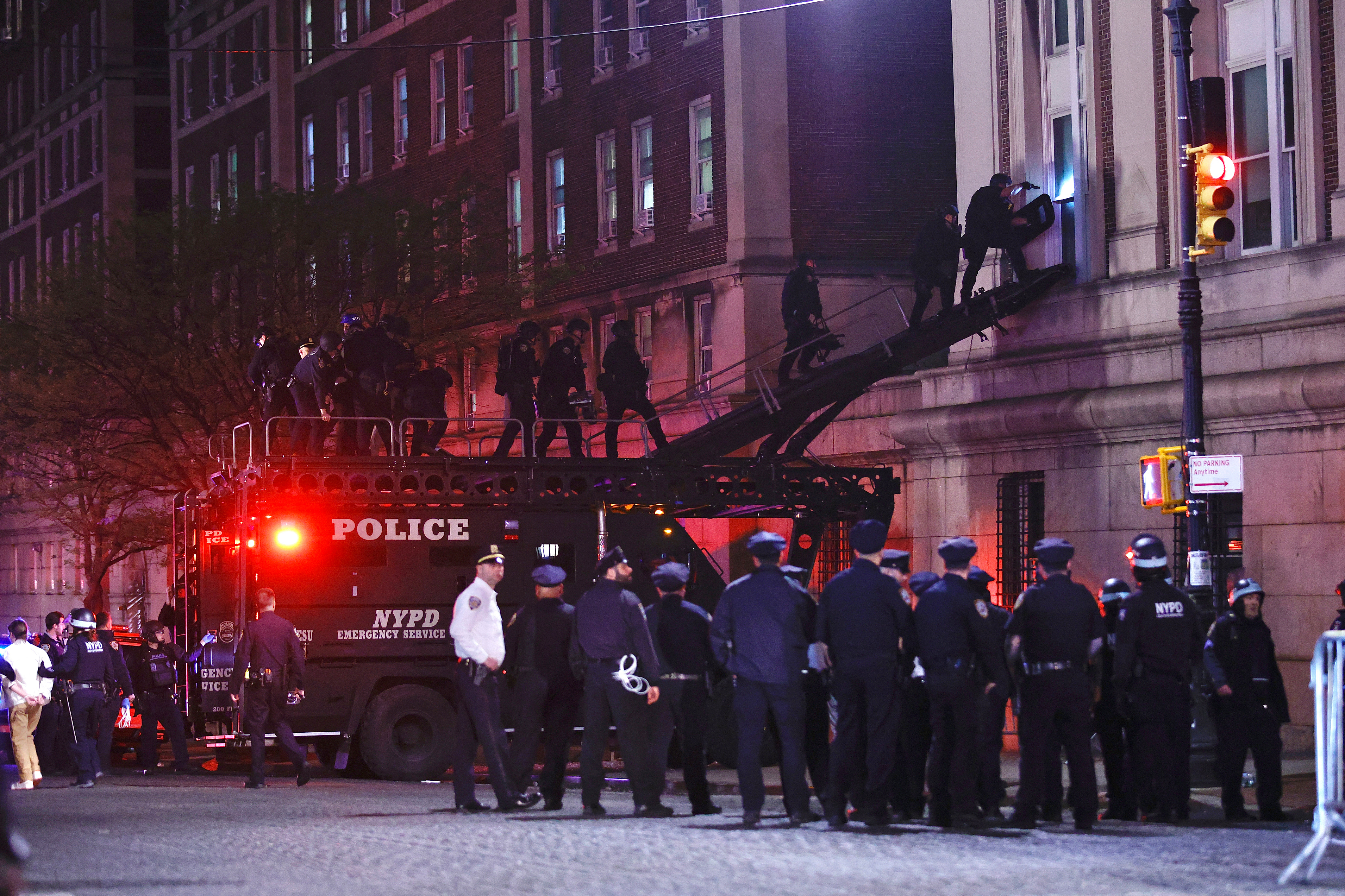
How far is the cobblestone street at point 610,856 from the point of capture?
1044 centimetres

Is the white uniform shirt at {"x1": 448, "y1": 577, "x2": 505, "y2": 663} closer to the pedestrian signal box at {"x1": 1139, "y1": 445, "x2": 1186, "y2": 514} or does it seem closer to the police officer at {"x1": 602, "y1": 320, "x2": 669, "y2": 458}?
the pedestrian signal box at {"x1": 1139, "y1": 445, "x2": 1186, "y2": 514}

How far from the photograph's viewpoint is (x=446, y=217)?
3781 cm

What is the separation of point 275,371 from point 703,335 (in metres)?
12.4

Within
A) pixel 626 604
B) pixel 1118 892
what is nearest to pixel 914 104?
pixel 626 604

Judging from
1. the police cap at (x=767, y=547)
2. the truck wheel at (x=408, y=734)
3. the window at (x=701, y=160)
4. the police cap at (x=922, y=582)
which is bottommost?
the truck wheel at (x=408, y=734)

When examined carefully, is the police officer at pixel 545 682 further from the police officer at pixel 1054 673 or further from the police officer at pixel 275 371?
the police officer at pixel 275 371

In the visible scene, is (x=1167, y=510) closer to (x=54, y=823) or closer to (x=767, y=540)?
(x=767, y=540)

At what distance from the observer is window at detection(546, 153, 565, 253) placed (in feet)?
128

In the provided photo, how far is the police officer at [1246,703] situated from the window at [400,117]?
3249cm

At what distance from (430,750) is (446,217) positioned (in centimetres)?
1927

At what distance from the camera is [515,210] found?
132 ft

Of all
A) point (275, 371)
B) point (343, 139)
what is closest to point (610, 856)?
point (275, 371)

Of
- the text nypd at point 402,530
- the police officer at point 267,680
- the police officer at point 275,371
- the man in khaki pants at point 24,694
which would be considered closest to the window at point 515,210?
the police officer at point 275,371

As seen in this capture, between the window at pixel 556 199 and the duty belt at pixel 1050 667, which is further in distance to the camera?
the window at pixel 556 199
